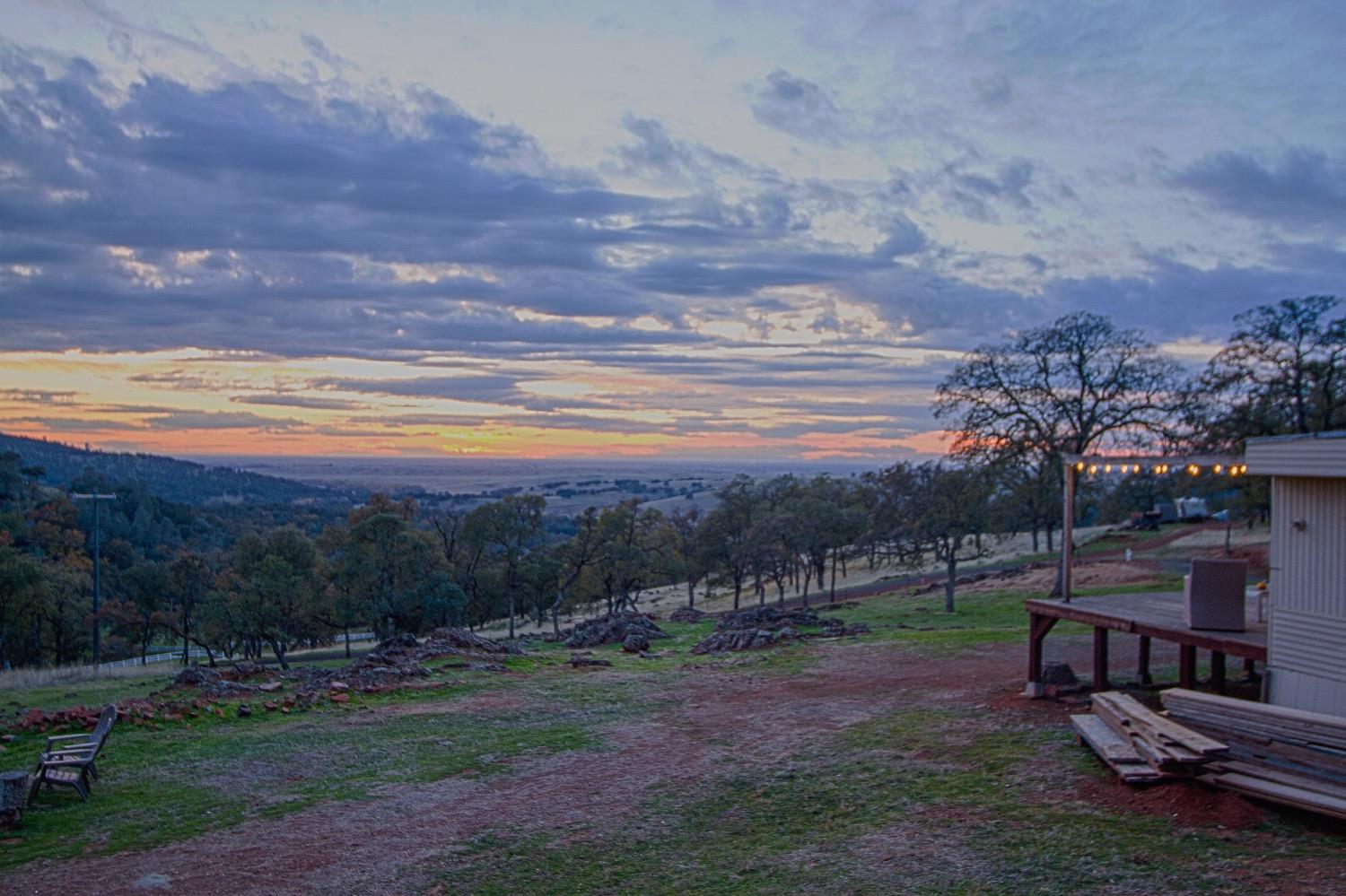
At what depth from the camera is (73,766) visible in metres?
9.94

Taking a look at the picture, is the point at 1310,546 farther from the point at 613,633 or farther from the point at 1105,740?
the point at 613,633

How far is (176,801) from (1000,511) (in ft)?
111

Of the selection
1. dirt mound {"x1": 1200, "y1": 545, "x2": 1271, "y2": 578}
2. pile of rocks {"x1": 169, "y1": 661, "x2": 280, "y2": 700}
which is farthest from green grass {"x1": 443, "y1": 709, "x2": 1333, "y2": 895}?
dirt mound {"x1": 1200, "y1": 545, "x2": 1271, "y2": 578}

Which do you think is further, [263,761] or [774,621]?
[774,621]

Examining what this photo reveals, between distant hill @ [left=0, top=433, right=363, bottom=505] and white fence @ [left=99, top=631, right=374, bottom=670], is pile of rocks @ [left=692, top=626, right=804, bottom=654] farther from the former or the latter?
distant hill @ [left=0, top=433, right=363, bottom=505]

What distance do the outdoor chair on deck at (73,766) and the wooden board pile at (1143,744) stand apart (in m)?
10.3

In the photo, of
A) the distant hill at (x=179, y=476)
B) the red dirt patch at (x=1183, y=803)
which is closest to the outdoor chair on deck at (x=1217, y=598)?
the red dirt patch at (x=1183, y=803)

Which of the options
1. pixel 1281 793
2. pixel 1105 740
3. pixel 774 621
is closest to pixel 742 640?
pixel 774 621

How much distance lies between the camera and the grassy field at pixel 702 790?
704 cm

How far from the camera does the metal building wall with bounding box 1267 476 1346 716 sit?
932cm

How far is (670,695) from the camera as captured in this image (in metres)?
15.2

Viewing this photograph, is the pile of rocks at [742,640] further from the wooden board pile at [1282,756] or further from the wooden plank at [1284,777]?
the wooden plank at [1284,777]

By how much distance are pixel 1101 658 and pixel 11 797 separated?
12.7 metres

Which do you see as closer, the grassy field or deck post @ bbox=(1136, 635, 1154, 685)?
the grassy field
